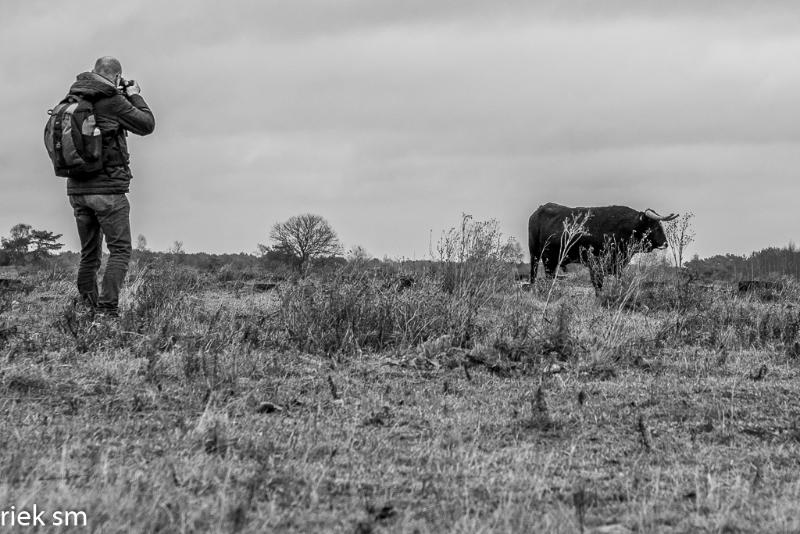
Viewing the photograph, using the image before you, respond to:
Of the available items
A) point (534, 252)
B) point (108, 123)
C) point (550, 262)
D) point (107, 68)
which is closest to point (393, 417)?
point (108, 123)

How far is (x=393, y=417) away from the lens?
505cm

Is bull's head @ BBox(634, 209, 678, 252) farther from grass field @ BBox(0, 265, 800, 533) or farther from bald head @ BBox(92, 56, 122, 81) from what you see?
bald head @ BBox(92, 56, 122, 81)

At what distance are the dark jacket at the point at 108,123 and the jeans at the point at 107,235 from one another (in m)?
0.10

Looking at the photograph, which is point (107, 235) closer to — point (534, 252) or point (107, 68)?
point (107, 68)

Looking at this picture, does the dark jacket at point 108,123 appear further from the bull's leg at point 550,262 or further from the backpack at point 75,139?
the bull's leg at point 550,262

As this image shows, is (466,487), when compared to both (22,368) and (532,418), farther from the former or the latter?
(22,368)

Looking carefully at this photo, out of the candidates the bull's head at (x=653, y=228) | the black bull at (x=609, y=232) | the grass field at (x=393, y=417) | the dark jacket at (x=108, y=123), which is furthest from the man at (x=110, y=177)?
the bull's head at (x=653, y=228)

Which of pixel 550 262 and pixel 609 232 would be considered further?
pixel 550 262

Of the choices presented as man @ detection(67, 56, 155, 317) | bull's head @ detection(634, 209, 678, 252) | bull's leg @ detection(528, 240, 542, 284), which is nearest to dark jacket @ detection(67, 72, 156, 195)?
man @ detection(67, 56, 155, 317)

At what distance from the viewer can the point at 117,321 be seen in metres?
7.61

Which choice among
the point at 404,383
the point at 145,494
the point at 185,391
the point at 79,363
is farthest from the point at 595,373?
the point at 145,494

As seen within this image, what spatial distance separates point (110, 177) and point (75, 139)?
1.52 feet

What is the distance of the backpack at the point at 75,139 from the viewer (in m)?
7.88


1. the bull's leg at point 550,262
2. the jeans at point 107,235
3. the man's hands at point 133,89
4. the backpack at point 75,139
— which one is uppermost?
the man's hands at point 133,89
